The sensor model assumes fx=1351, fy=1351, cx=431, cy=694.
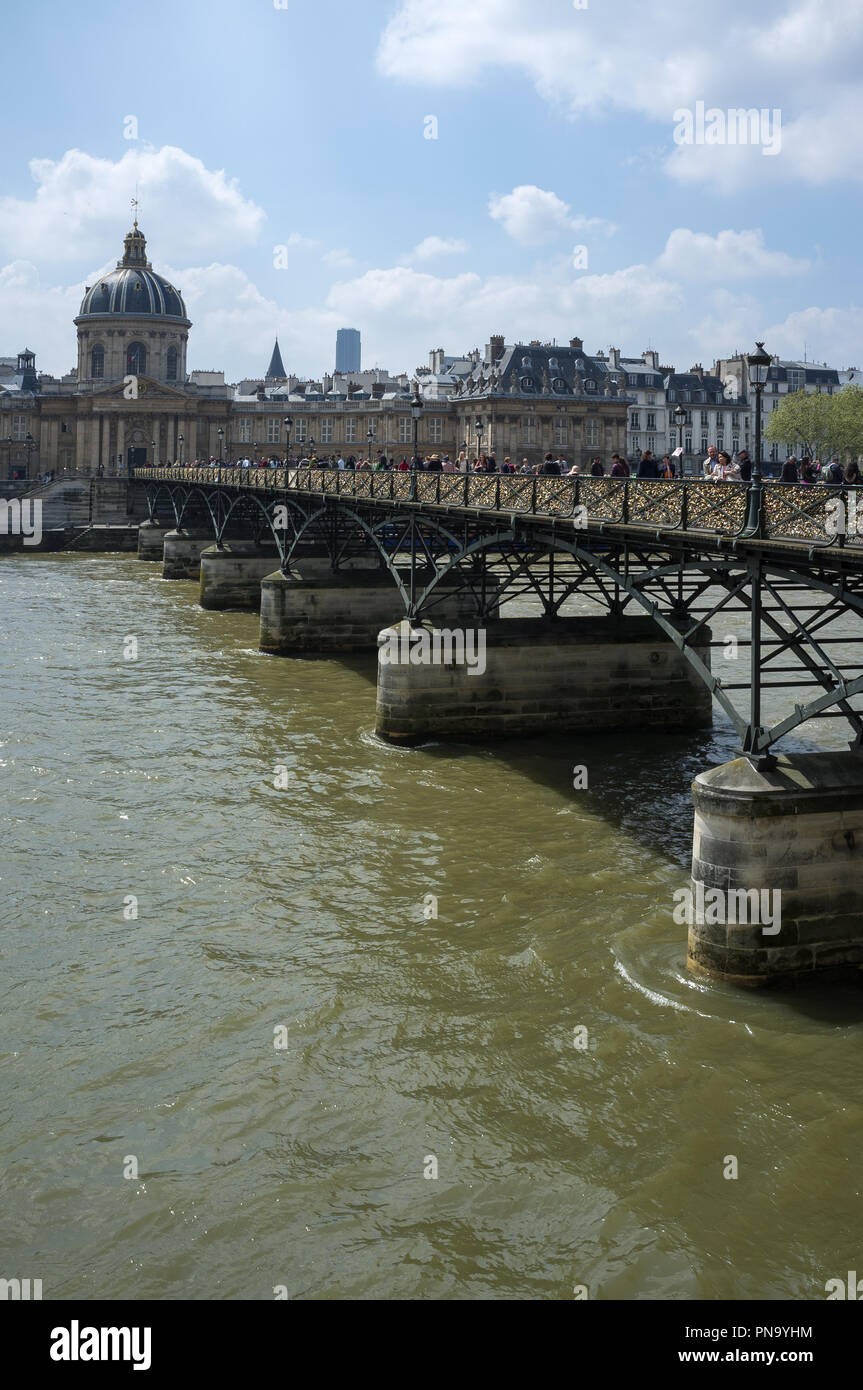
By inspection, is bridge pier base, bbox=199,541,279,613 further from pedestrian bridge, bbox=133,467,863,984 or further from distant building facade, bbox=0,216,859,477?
distant building facade, bbox=0,216,859,477

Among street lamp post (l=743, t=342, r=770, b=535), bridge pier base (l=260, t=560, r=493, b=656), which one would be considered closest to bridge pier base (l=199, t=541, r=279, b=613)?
bridge pier base (l=260, t=560, r=493, b=656)

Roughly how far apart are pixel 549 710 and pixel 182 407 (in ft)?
376

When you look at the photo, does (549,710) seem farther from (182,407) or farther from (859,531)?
(182,407)

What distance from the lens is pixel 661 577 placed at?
20125 millimetres

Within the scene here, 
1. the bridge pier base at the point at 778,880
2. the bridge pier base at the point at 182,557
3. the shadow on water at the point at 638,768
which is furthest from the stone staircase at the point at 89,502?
the bridge pier base at the point at 778,880

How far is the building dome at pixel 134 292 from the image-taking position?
139 metres

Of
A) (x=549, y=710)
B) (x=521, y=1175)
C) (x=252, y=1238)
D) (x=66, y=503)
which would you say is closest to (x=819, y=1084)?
(x=521, y=1175)

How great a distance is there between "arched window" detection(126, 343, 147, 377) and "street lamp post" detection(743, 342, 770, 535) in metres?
130

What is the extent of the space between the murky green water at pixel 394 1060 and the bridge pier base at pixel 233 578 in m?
29.1

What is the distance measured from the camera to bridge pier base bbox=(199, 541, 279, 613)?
51.0 meters

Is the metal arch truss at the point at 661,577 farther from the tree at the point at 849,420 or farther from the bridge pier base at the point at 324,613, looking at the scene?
the tree at the point at 849,420

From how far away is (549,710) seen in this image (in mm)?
26875

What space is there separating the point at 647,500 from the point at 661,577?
145 centimetres
